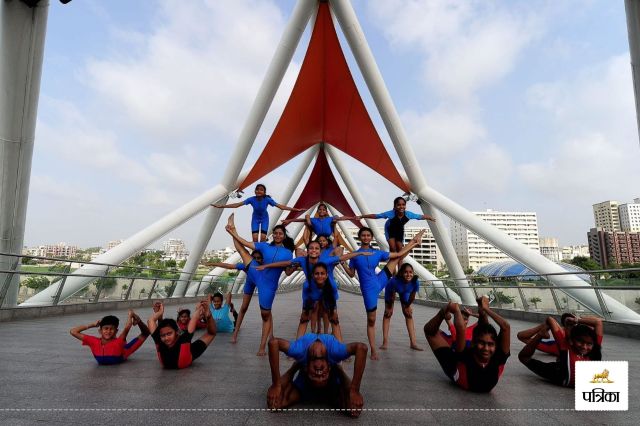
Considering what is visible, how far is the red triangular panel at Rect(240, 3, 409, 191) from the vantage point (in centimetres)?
1220

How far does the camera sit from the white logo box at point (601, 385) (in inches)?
103

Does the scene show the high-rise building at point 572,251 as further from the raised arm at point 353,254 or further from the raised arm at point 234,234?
the raised arm at point 234,234

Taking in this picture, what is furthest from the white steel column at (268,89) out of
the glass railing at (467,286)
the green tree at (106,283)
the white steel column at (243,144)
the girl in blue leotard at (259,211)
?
the green tree at (106,283)

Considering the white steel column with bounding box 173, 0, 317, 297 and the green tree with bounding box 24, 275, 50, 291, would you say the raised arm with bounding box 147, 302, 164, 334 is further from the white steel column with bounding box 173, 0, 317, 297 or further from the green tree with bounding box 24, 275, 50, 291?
the white steel column with bounding box 173, 0, 317, 297

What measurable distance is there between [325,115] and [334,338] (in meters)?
13.7

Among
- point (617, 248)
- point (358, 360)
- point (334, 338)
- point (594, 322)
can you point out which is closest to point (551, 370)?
point (594, 322)

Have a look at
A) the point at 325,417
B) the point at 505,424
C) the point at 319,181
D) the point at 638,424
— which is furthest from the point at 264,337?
the point at 319,181

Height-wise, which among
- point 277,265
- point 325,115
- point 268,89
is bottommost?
point 277,265

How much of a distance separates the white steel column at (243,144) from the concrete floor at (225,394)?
4.52 metres

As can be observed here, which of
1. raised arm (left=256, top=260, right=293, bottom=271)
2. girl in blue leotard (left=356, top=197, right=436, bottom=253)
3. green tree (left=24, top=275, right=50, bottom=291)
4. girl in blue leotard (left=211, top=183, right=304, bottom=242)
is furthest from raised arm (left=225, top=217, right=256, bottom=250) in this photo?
green tree (left=24, top=275, right=50, bottom=291)

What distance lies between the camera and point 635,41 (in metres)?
5.30

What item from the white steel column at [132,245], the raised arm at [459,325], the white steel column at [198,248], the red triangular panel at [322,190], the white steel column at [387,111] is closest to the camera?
the raised arm at [459,325]

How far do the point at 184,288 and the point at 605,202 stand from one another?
186 meters

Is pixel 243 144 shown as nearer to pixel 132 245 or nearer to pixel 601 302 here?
pixel 132 245
